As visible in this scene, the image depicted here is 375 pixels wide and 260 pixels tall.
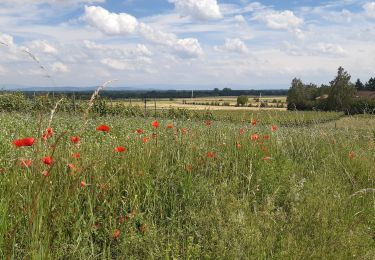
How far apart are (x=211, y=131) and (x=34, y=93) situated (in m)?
3.43

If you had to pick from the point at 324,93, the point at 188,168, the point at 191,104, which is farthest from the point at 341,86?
the point at 188,168

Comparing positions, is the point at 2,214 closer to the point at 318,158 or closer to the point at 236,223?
the point at 236,223

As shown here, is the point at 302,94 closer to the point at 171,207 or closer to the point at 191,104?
the point at 191,104

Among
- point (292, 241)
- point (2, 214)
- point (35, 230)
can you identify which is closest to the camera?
point (35, 230)

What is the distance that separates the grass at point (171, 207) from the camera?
2834mm

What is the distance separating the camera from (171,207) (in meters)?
3.94

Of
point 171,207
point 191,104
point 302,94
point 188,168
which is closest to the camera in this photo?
point 171,207

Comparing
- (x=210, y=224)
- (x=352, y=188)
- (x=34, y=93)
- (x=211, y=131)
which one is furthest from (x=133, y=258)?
(x=211, y=131)

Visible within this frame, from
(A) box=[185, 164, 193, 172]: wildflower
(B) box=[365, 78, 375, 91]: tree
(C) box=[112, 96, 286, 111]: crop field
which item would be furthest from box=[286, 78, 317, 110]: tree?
(A) box=[185, 164, 193, 172]: wildflower

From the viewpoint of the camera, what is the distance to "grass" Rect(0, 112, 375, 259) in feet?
9.30

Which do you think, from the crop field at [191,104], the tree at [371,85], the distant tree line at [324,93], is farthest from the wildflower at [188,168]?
the tree at [371,85]

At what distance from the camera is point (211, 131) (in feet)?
22.5

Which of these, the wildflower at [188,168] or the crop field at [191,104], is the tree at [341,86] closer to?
the crop field at [191,104]

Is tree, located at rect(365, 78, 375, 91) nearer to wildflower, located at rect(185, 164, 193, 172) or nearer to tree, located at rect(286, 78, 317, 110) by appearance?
tree, located at rect(286, 78, 317, 110)
